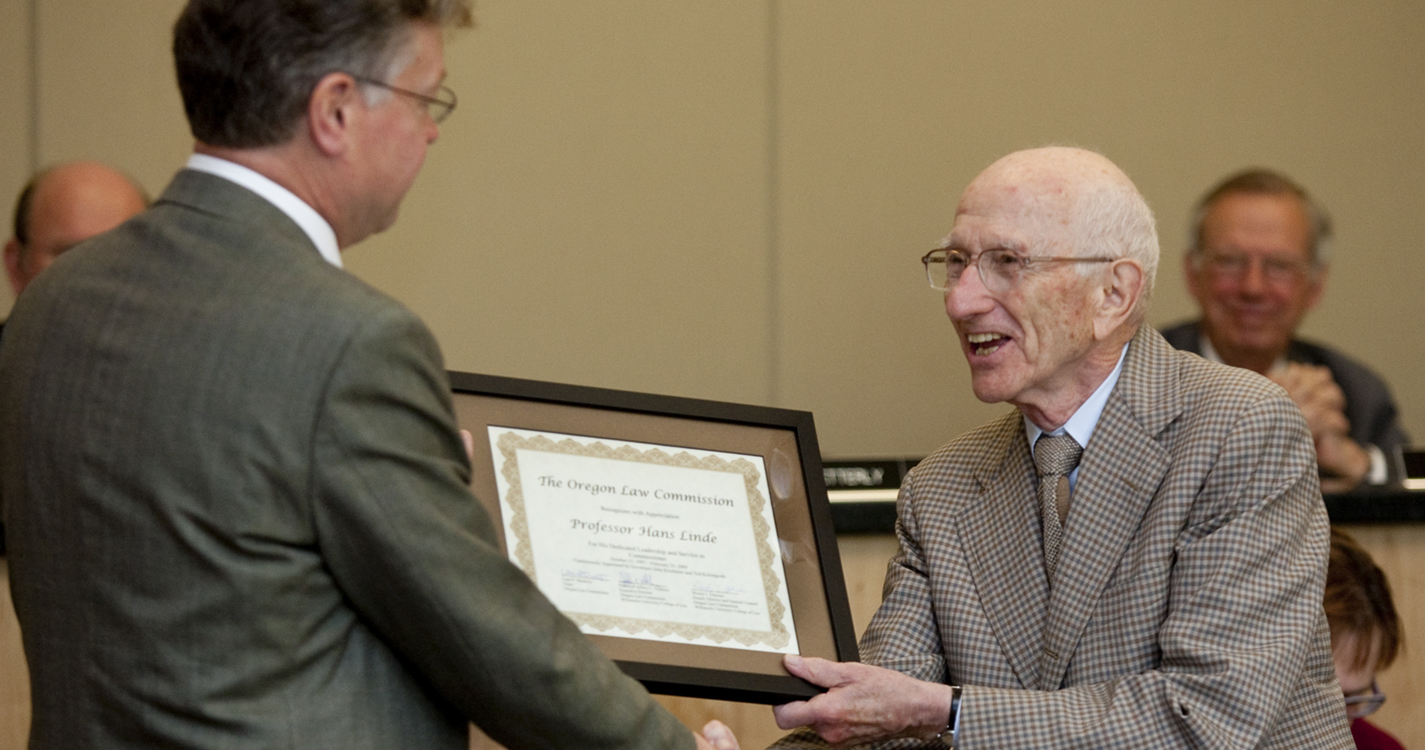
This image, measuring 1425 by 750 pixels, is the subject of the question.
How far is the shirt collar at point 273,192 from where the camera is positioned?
1450mm

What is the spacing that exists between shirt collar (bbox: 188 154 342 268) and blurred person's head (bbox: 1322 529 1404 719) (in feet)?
6.13

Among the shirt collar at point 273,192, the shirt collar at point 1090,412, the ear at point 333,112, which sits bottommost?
the shirt collar at point 1090,412

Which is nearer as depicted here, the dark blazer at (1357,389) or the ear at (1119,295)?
the ear at (1119,295)

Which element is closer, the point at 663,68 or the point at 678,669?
the point at 678,669

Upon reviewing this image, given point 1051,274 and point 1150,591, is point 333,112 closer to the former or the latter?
point 1051,274

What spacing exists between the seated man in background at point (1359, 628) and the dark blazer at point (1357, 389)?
1657 mm

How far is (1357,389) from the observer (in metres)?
4.20

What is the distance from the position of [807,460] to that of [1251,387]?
2.05 feet

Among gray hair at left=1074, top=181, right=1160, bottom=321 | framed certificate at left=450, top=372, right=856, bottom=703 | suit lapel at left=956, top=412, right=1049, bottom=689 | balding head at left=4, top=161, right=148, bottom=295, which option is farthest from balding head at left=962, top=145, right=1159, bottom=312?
balding head at left=4, top=161, right=148, bottom=295

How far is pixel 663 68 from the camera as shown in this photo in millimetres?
4773

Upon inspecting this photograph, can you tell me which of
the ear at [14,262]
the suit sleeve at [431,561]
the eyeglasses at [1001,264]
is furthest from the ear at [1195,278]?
the ear at [14,262]

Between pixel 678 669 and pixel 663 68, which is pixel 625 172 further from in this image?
pixel 678 669

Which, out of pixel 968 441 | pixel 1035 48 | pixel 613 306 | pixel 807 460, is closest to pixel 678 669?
pixel 807 460

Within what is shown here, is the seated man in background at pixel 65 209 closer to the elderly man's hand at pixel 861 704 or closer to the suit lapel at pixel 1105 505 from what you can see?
the elderly man's hand at pixel 861 704
